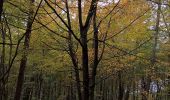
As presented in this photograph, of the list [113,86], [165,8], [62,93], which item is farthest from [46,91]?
[165,8]

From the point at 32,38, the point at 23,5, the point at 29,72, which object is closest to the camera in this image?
the point at 23,5

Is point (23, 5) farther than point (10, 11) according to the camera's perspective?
No

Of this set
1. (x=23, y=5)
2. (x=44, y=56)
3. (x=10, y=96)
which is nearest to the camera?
(x=23, y=5)

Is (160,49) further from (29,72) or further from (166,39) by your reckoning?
(29,72)

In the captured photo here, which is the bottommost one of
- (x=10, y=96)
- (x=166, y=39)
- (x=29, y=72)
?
(x=10, y=96)

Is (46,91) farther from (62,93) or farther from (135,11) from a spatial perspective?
(135,11)

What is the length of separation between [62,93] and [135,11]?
1291 inches

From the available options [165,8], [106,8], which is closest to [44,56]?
[165,8]

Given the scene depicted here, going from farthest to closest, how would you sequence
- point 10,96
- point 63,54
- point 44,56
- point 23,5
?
point 10,96
point 44,56
point 63,54
point 23,5

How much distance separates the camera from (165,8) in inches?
852

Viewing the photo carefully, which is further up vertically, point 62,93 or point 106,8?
point 106,8

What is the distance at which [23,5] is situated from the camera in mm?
10102

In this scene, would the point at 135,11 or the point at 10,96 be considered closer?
the point at 135,11

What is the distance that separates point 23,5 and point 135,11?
4.84 meters
